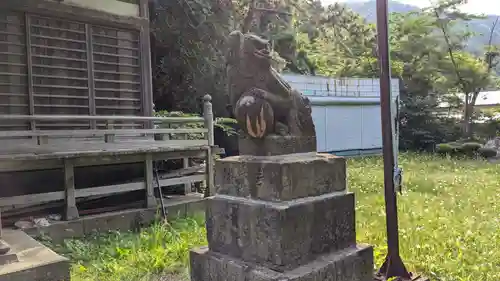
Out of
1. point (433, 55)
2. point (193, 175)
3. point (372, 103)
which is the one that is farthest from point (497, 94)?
point (193, 175)

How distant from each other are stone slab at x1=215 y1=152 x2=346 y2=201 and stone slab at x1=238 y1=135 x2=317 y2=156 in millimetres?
40

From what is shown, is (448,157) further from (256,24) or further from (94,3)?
(94,3)

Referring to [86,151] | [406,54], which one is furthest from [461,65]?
[86,151]

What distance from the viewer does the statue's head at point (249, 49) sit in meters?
3.12

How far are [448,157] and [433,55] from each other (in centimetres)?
683

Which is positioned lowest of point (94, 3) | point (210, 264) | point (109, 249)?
point (109, 249)

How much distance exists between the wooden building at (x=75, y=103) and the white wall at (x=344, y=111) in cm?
785

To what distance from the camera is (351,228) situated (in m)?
3.36

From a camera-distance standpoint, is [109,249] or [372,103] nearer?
[109,249]

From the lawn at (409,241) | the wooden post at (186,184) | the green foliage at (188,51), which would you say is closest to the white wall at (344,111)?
the green foliage at (188,51)

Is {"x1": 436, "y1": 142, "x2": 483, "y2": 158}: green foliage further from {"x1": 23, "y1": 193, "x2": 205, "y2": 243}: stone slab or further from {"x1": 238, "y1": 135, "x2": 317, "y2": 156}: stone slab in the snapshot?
{"x1": 238, "y1": 135, "x2": 317, "y2": 156}: stone slab

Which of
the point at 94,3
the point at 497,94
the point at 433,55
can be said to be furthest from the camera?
the point at 497,94

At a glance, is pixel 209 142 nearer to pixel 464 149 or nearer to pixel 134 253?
pixel 134 253

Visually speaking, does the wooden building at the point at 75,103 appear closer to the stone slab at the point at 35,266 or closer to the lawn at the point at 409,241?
the lawn at the point at 409,241
